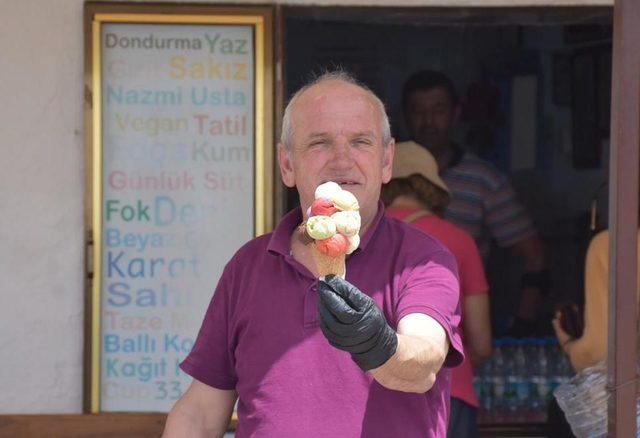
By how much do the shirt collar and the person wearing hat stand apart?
145 cm

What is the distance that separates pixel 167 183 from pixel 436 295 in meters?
2.50

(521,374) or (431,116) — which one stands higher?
(431,116)

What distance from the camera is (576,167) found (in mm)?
7211

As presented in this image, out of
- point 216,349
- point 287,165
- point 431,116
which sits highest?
point 431,116

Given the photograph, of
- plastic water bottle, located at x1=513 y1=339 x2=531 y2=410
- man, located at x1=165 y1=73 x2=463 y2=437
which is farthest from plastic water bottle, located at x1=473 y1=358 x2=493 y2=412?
man, located at x1=165 y1=73 x2=463 y2=437

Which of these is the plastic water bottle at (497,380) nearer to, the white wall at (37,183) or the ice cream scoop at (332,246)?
the white wall at (37,183)

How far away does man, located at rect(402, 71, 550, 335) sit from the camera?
6.12 m

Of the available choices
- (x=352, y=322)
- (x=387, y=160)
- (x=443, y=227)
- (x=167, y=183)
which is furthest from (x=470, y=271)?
(x=352, y=322)

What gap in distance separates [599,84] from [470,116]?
28.5 inches

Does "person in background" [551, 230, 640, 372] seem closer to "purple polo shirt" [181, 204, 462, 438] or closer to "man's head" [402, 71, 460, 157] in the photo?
"purple polo shirt" [181, 204, 462, 438]

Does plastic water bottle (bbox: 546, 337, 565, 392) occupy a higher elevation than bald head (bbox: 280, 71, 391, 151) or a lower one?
lower

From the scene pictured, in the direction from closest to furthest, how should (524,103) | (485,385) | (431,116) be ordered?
1. (485,385)
2. (431,116)
3. (524,103)

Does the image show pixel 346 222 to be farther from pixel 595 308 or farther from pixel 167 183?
pixel 167 183

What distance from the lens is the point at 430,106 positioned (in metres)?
6.24
